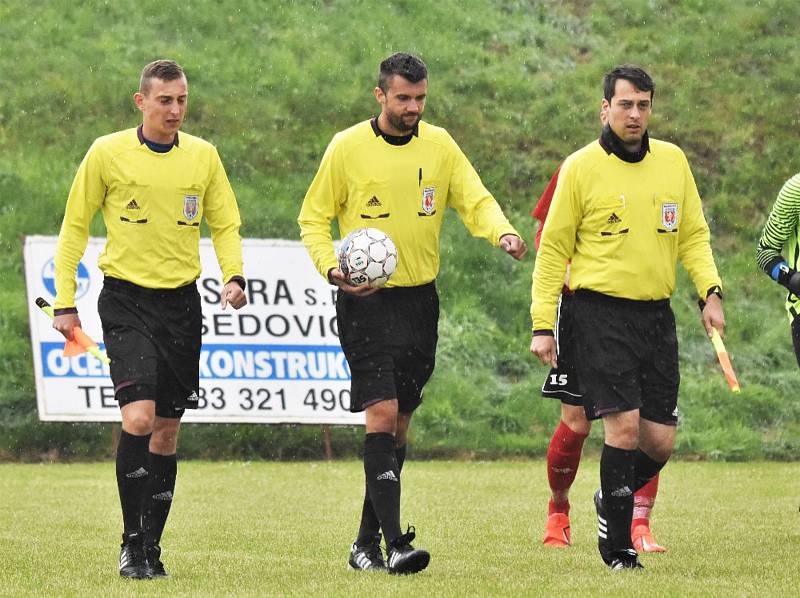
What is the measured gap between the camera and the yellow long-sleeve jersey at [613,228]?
740 cm

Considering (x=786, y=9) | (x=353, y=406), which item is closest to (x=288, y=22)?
(x=786, y=9)

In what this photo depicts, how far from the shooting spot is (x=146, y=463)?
7.55m

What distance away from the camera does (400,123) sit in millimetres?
7602

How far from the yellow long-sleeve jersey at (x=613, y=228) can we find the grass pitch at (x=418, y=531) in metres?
1.28

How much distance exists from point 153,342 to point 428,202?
1.43m

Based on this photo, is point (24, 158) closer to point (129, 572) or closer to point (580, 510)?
point (580, 510)

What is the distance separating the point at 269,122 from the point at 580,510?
10235 millimetres

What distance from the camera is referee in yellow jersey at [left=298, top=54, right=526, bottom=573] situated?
750 cm

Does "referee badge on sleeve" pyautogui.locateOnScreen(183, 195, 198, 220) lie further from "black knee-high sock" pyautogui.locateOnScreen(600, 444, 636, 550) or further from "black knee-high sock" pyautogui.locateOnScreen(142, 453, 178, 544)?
"black knee-high sock" pyautogui.locateOnScreen(600, 444, 636, 550)

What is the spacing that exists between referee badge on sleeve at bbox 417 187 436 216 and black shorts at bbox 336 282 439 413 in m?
0.35

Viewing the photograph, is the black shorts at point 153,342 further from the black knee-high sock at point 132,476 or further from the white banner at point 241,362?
the white banner at point 241,362

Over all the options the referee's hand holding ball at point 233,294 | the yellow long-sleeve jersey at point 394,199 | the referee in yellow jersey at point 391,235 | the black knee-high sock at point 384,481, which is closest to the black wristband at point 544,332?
the referee in yellow jersey at point 391,235

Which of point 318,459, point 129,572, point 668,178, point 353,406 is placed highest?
point 668,178

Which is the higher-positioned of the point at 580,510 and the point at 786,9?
the point at 786,9
